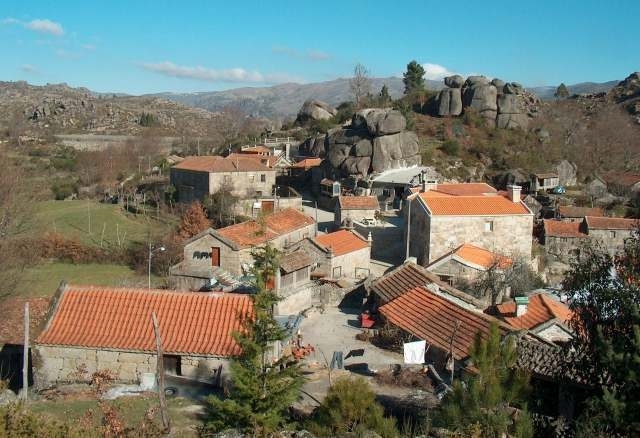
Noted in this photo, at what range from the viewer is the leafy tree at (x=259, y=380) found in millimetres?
11758

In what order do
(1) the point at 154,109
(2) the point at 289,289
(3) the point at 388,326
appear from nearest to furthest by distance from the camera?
(3) the point at 388,326 < (2) the point at 289,289 < (1) the point at 154,109

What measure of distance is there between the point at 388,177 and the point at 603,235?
1819 centimetres

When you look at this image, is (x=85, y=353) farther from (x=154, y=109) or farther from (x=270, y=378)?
(x=154, y=109)

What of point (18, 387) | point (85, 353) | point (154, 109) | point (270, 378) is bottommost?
point (18, 387)

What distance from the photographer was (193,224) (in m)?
37.8

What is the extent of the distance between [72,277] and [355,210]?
59.1 feet

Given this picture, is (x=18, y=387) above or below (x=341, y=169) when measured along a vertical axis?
below

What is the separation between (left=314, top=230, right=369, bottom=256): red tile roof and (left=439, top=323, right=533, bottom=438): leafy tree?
18405 mm

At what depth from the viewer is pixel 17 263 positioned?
2748cm

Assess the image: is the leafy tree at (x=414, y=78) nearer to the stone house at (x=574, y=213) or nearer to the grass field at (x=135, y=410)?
the stone house at (x=574, y=213)

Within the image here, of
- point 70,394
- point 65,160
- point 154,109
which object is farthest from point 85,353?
point 154,109

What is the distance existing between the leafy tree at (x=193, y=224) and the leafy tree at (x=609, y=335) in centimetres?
2825

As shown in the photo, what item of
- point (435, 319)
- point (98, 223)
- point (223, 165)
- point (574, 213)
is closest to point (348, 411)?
point (435, 319)

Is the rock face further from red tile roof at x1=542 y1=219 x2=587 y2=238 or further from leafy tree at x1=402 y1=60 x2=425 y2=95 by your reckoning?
red tile roof at x1=542 y1=219 x2=587 y2=238
